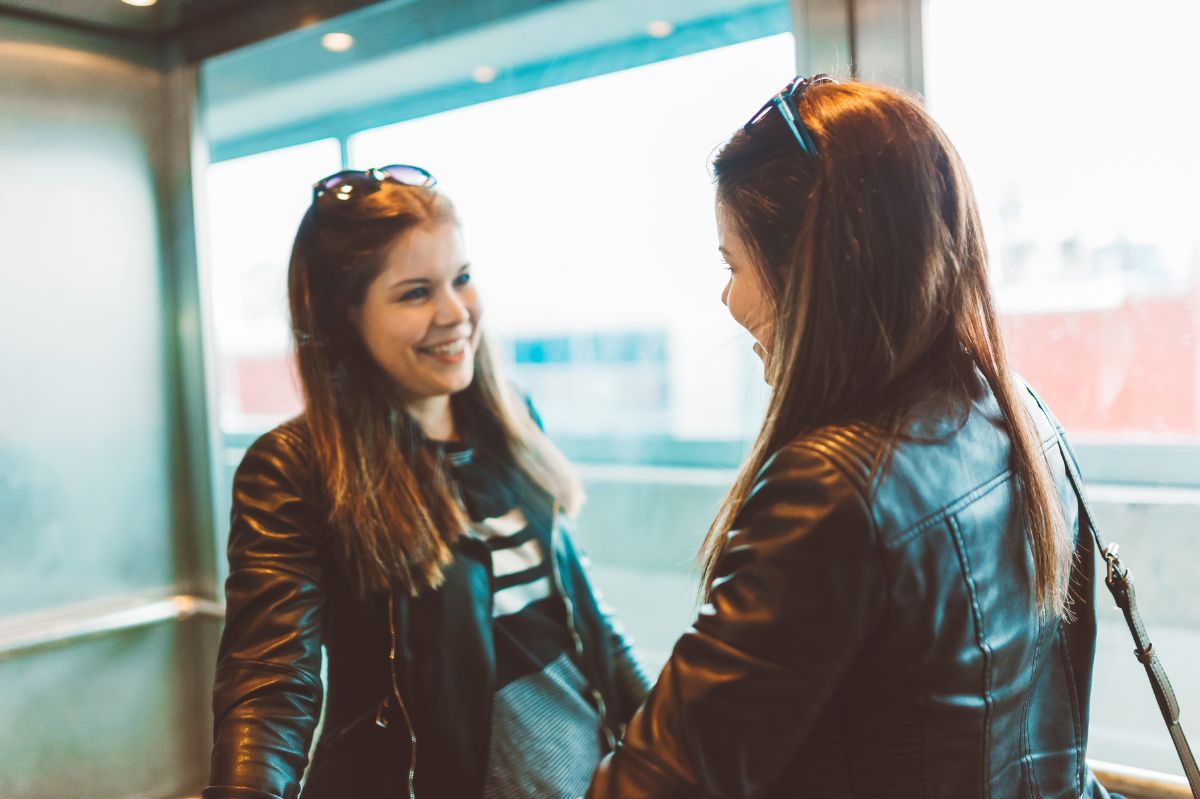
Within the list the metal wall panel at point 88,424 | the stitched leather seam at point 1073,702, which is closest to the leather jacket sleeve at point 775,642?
the stitched leather seam at point 1073,702

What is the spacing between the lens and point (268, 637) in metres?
1.39

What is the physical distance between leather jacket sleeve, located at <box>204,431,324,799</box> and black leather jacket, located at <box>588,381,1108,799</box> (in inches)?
25.2

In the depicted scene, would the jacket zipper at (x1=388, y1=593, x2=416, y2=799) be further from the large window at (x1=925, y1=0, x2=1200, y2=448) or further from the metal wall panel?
the metal wall panel

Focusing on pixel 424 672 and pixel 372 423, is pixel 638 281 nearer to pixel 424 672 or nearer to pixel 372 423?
pixel 372 423

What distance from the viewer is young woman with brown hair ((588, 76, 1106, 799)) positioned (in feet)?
2.68

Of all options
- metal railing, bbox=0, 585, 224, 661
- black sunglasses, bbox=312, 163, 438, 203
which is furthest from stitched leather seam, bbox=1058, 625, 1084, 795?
metal railing, bbox=0, 585, 224, 661

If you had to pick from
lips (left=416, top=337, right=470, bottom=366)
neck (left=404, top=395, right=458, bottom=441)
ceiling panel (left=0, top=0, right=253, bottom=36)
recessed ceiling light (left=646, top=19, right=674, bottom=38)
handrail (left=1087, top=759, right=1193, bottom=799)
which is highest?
ceiling panel (left=0, top=0, right=253, bottom=36)

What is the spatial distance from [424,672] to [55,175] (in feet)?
5.43

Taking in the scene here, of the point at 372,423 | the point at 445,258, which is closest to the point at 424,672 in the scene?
the point at 372,423

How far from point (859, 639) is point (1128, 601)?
1.38ft

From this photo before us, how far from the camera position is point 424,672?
1.46 meters

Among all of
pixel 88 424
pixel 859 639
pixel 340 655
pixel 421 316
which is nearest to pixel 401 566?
pixel 340 655

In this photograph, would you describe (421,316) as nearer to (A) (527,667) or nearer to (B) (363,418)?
(B) (363,418)

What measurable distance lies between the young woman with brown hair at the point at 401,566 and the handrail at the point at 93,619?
→ 1.16 meters
